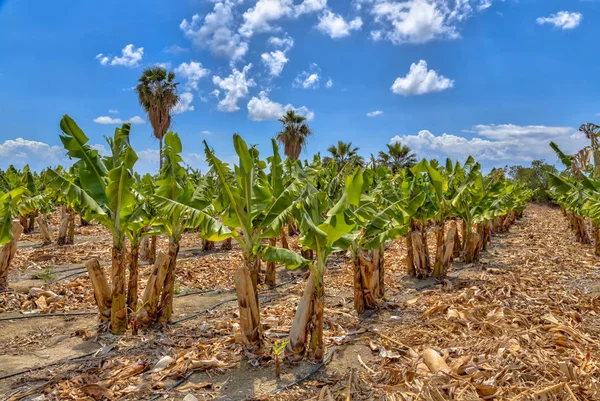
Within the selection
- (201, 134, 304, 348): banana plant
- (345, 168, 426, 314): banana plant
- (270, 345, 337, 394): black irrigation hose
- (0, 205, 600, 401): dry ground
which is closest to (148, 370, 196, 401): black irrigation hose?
(0, 205, 600, 401): dry ground

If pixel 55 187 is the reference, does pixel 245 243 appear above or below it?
below

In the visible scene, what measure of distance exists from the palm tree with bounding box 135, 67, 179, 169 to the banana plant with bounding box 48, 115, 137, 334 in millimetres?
28773

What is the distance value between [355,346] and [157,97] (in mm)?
32892

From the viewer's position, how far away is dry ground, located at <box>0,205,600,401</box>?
4.70 metres

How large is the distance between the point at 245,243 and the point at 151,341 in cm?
259

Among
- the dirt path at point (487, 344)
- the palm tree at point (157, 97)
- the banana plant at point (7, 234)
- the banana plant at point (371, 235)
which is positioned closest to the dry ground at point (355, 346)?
the dirt path at point (487, 344)

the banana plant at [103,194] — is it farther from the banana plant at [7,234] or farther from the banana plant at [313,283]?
the banana plant at [313,283]

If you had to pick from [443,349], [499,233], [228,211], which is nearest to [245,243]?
[228,211]

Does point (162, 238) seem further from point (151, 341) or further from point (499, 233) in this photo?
point (499, 233)

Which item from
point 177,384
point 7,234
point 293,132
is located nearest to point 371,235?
point 177,384

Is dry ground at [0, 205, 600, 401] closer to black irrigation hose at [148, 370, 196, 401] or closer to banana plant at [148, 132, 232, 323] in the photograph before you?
black irrigation hose at [148, 370, 196, 401]

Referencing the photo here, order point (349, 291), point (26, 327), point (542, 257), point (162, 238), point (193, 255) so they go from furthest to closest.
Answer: point (162, 238)
point (193, 255)
point (542, 257)
point (349, 291)
point (26, 327)

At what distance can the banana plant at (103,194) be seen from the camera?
21.4ft

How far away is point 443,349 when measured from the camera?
5727 mm
